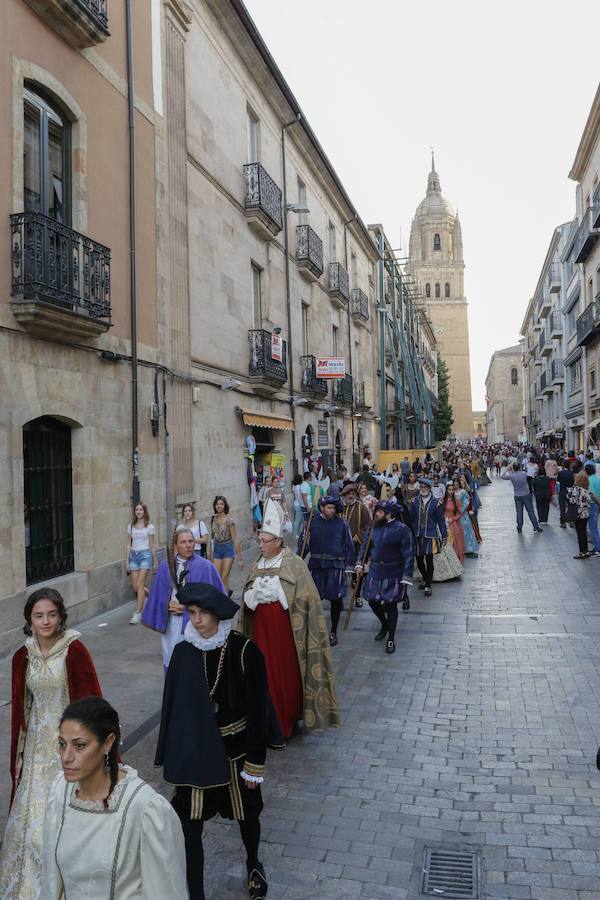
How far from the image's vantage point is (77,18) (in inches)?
364

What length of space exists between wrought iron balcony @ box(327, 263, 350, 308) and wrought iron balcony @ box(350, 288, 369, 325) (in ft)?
8.86

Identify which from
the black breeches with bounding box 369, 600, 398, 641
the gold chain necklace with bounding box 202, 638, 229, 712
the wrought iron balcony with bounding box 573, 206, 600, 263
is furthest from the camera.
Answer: the wrought iron balcony with bounding box 573, 206, 600, 263

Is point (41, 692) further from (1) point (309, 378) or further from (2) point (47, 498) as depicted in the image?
(1) point (309, 378)

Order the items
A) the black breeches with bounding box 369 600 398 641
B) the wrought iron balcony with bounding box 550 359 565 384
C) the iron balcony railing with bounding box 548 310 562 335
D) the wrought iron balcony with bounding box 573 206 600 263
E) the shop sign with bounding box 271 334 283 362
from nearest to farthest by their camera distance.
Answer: the black breeches with bounding box 369 600 398 641, the shop sign with bounding box 271 334 283 362, the wrought iron balcony with bounding box 573 206 600 263, the wrought iron balcony with bounding box 550 359 565 384, the iron balcony railing with bounding box 548 310 562 335

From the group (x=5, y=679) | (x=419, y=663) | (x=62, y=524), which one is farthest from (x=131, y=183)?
(x=419, y=663)

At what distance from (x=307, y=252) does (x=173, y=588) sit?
17.3 m

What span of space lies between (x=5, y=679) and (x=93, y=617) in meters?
2.65

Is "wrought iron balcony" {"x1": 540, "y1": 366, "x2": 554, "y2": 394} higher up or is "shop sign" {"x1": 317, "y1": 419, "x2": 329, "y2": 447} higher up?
"wrought iron balcony" {"x1": 540, "y1": 366, "x2": 554, "y2": 394}

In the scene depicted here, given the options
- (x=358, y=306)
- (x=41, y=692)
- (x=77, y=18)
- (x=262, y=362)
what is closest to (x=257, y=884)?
(x=41, y=692)

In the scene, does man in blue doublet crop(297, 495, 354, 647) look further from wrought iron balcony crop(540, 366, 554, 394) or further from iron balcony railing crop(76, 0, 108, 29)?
wrought iron balcony crop(540, 366, 554, 394)

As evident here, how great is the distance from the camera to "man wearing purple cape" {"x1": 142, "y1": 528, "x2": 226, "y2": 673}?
17.1 feet

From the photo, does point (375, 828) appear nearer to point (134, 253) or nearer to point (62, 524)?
point (62, 524)

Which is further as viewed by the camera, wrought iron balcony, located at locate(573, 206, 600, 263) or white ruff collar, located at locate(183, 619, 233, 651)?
wrought iron balcony, located at locate(573, 206, 600, 263)

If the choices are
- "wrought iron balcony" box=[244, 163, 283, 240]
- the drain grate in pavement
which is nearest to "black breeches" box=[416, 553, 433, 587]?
the drain grate in pavement
